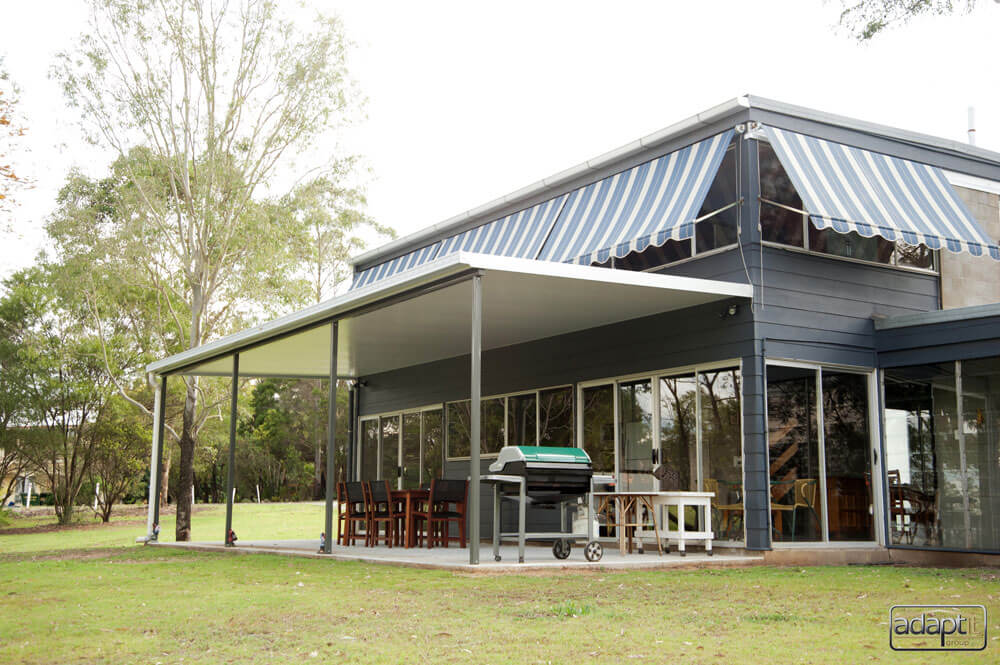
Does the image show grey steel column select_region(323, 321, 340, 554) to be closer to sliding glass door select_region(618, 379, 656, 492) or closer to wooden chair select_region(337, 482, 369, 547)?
wooden chair select_region(337, 482, 369, 547)

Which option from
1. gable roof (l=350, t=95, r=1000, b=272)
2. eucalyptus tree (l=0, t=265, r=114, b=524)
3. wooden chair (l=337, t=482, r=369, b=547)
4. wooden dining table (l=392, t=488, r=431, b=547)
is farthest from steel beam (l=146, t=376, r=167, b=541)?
eucalyptus tree (l=0, t=265, r=114, b=524)

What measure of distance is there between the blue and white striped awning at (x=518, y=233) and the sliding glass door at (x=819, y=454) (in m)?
4.00

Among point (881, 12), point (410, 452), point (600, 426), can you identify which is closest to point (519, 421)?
point (600, 426)

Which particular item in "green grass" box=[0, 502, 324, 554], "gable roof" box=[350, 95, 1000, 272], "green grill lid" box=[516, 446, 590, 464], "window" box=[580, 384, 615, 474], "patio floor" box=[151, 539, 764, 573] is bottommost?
"green grass" box=[0, 502, 324, 554]

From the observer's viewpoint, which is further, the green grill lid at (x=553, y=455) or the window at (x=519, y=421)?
the window at (x=519, y=421)

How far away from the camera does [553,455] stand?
880cm

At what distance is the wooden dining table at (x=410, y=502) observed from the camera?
11.6 metres

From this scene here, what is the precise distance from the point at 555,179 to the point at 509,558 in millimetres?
5759

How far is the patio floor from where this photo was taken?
8469mm

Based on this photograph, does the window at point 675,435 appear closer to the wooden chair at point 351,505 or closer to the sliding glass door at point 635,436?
the sliding glass door at point 635,436

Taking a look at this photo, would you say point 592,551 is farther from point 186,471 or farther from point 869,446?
point 186,471

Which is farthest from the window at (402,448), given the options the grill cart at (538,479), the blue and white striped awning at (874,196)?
the blue and white striped awning at (874,196)

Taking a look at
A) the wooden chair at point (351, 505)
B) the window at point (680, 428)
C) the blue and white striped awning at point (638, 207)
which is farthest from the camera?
the wooden chair at point (351, 505)

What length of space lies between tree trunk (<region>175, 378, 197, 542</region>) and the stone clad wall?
11.7m
